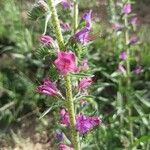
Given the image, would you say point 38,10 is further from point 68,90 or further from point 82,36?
point 68,90

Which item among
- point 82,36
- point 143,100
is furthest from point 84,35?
point 143,100

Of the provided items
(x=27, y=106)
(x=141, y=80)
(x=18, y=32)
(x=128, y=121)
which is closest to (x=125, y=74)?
(x=128, y=121)

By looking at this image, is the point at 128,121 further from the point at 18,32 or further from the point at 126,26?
the point at 18,32

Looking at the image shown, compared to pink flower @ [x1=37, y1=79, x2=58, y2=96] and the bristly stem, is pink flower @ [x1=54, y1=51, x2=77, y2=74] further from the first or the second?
pink flower @ [x1=37, y1=79, x2=58, y2=96]

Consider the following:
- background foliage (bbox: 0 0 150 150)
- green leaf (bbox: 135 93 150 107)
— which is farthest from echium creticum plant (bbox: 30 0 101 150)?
green leaf (bbox: 135 93 150 107)

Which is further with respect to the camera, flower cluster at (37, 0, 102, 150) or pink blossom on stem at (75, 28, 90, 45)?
pink blossom on stem at (75, 28, 90, 45)

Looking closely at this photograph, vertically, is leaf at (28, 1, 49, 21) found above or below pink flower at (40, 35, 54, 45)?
above
